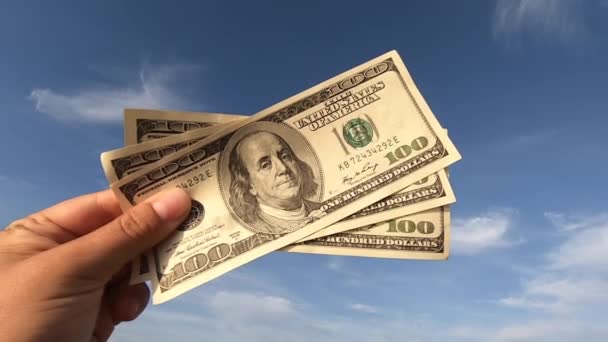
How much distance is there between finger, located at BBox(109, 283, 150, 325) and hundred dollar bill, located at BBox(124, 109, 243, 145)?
0.99m

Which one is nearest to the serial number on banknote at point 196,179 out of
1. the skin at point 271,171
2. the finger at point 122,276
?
the skin at point 271,171

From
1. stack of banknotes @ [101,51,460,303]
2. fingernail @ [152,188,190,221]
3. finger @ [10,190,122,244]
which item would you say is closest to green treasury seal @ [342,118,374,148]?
stack of banknotes @ [101,51,460,303]

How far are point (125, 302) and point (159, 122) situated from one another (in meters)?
1.25

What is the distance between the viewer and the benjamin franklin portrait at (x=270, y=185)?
331 centimetres

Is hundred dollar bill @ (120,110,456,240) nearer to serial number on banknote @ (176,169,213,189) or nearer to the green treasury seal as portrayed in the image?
serial number on banknote @ (176,169,213,189)

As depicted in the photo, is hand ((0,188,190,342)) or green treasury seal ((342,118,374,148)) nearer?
hand ((0,188,190,342))

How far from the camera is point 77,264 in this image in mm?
2555

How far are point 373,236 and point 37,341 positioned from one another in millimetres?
2128

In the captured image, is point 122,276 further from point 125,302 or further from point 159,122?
point 159,122

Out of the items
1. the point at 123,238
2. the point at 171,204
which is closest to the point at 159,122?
the point at 171,204

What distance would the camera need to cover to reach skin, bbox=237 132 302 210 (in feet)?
11.0

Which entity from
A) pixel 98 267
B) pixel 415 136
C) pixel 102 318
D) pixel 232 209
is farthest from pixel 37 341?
pixel 415 136

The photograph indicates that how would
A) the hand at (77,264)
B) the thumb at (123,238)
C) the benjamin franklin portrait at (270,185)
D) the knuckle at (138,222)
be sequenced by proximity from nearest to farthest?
the hand at (77,264), the thumb at (123,238), the knuckle at (138,222), the benjamin franklin portrait at (270,185)

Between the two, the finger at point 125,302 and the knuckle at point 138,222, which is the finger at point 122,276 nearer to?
the finger at point 125,302
